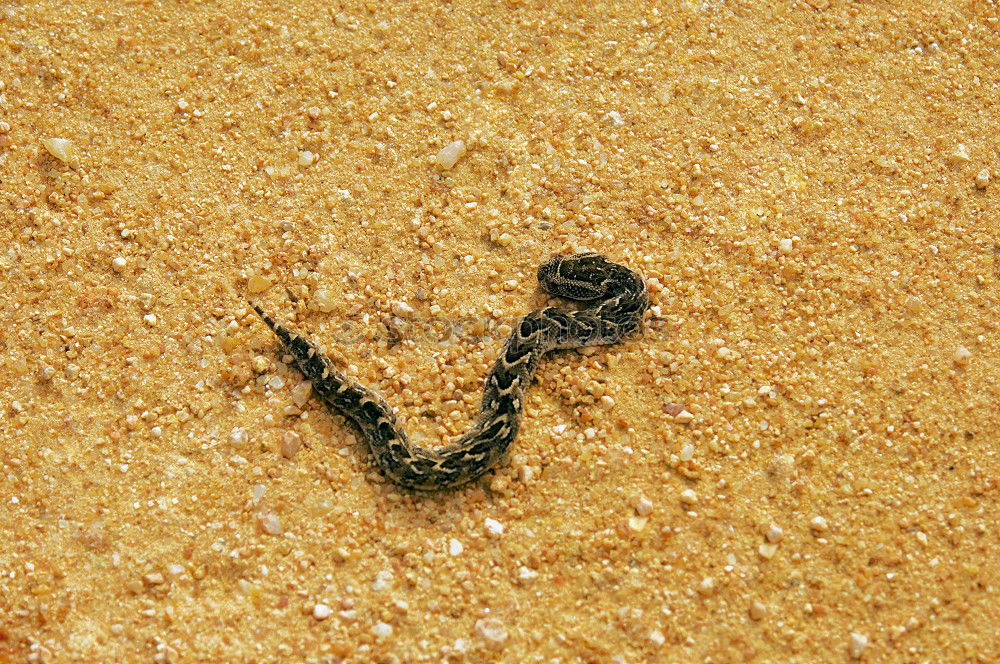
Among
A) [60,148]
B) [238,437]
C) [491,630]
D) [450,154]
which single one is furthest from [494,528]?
[60,148]

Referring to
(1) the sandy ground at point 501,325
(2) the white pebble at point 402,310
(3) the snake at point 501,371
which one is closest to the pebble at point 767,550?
(1) the sandy ground at point 501,325

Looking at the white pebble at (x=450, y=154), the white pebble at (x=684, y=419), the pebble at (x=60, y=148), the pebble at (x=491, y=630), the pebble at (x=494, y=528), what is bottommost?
the pebble at (x=491, y=630)

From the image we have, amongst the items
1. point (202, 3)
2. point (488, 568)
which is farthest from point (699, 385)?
point (202, 3)

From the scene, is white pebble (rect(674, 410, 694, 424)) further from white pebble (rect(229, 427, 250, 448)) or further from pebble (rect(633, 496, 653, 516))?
white pebble (rect(229, 427, 250, 448))

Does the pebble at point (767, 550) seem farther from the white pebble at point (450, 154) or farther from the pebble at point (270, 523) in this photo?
the white pebble at point (450, 154)

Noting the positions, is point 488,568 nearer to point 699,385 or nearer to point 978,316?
point 699,385

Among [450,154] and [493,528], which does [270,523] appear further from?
[450,154]
